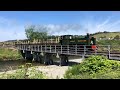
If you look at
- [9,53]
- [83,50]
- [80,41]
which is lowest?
[9,53]

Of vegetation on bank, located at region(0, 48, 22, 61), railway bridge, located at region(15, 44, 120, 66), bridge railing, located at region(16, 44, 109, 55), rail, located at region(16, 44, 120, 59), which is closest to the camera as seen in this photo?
rail, located at region(16, 44, 120, 59)

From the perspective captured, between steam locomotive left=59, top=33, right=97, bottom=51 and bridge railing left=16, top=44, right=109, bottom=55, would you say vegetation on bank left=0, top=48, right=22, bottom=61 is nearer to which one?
bridge railing left=16, top=44, right=109, bottom=55

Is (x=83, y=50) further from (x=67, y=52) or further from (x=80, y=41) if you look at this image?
(x=67, y=52)

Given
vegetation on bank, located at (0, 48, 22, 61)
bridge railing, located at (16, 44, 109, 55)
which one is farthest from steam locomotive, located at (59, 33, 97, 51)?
vegetation on bank, located at (0, 48, 22, 61)

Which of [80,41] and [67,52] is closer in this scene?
[80,41]

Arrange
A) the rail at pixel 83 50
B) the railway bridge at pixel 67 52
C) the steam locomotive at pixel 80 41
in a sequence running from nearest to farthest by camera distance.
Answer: the rail at pixel 83 50 → the railway bridge at pixel 67 52 → the steam locomotive at pixel 80 41

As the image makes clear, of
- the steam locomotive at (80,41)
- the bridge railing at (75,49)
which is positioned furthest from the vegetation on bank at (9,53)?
the steam locomotive at (80,41)

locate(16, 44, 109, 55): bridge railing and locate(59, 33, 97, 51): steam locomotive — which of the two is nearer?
locate(16, 44, 109, 55): bridge railing

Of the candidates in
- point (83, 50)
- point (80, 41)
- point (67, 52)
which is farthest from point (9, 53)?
point (83, 50)

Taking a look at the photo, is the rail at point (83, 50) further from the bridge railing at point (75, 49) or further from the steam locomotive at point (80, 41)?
the steam locomotive at point (80, 41)

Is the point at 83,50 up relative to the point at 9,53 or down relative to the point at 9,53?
up
